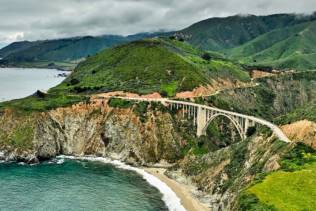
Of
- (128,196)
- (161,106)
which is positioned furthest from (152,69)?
(128,196)

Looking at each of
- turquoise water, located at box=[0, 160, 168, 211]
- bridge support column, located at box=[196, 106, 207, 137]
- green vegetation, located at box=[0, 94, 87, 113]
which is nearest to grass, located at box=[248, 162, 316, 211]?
turquoise water, located at box=[0, 160, 168, 211]

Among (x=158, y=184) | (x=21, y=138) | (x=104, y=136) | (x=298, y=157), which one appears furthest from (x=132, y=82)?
(x=298, y=157)

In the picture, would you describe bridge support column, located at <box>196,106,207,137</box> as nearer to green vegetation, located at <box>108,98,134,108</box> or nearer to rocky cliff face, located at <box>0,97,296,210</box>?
rocky cliff face, located at <box>0,97,296,210</box>

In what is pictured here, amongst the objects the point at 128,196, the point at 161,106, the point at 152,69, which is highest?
the point at 152,69

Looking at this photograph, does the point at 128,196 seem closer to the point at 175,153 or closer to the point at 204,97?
the point at 175,153

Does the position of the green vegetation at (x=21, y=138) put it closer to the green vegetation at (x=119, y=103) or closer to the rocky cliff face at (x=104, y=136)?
the rocky cliff face at (x=104, y=136)

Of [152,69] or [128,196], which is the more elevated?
[152,69]

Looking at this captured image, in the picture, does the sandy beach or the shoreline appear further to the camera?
the shoreline
